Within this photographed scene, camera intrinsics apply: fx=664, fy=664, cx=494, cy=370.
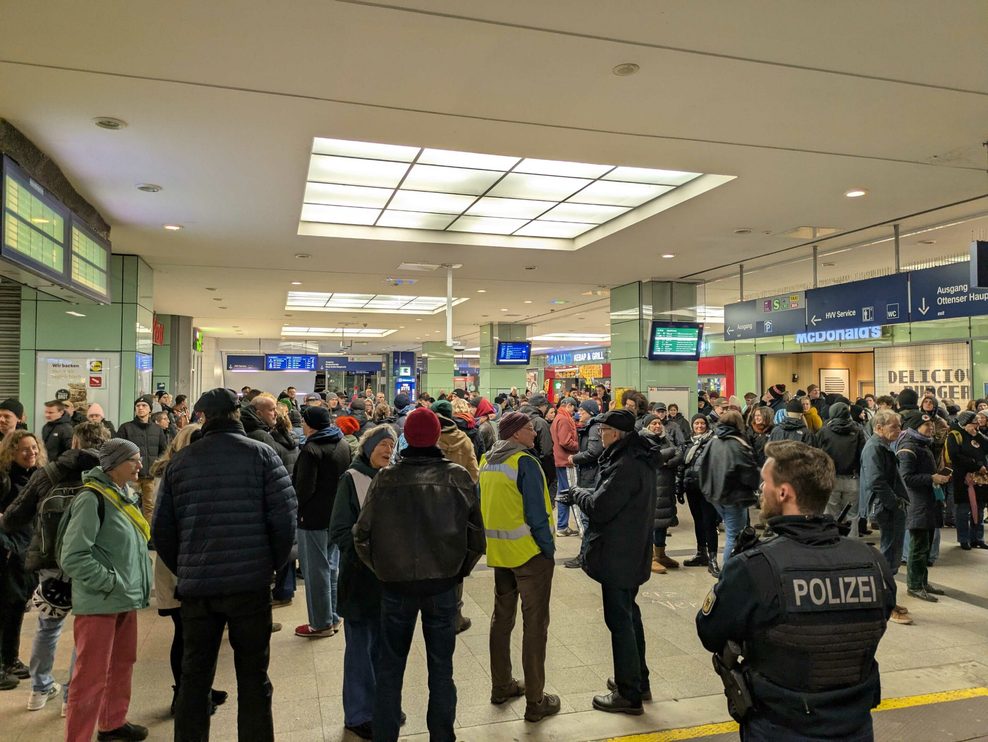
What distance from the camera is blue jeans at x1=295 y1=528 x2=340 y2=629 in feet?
16.9

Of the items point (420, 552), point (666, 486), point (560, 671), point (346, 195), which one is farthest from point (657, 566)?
point (346, 195)

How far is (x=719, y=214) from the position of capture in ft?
26.7

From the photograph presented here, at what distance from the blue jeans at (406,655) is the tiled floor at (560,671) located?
45cm

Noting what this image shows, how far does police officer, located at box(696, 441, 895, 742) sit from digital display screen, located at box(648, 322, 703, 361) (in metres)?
11.0

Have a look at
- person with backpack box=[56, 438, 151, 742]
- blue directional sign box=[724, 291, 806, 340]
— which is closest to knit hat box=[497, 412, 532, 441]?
person with backpack box=[56, 438, 151, 742]

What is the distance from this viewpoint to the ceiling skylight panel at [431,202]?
8.18m

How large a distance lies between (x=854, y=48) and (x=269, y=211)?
245 inches

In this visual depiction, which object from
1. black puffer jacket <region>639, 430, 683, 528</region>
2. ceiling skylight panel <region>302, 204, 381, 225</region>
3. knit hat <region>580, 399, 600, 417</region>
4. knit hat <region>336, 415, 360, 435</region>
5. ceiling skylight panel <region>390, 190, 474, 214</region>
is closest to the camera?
knit hat <region>336, 415, 360, 435</region>

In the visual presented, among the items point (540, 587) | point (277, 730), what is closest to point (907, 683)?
point (540, 587)

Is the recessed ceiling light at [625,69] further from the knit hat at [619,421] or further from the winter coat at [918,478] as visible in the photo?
the winter coat at [918,478]

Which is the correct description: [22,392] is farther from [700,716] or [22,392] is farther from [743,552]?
[743,552]

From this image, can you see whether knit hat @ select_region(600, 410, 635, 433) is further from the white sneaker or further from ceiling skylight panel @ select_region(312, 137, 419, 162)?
the white sneaker

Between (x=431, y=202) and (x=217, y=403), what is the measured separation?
18.9ft

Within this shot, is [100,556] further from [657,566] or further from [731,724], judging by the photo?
[657,566]
